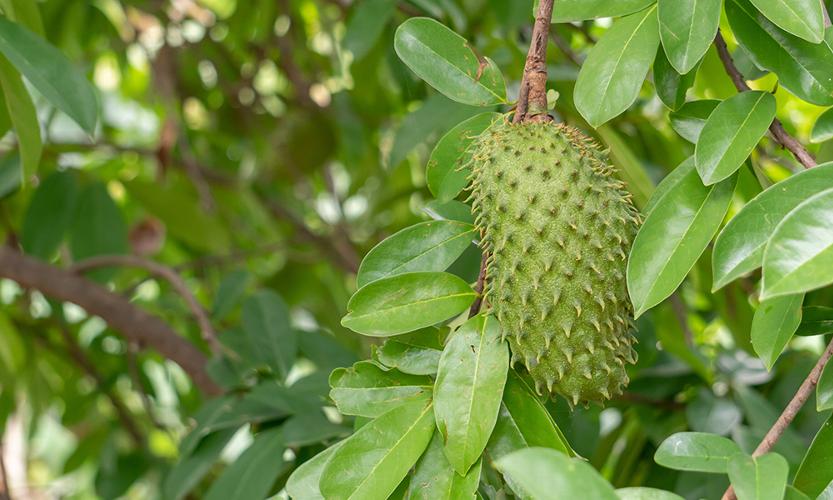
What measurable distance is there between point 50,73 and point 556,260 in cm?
63

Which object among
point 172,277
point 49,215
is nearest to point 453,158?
point 172,277

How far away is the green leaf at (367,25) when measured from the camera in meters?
1.62

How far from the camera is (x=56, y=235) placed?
1956 millimetres

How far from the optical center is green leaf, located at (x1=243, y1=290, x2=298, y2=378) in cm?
154

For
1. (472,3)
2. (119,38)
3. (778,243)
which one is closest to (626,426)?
(472,3)

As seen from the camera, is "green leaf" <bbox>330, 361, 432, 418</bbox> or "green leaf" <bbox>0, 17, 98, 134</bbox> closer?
"green leaf" <bbox>330, 361, 432, 418</bbox>

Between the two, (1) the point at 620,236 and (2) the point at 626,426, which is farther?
(2) the point at 626,426

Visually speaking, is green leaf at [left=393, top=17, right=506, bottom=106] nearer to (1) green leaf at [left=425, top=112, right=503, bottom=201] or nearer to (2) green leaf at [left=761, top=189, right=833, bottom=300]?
(1) green leaf at [left=425, top=112, right=503, bottom=201]

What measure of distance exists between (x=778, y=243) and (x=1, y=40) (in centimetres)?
85

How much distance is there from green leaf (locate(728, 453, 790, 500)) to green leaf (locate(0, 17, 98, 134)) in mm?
824

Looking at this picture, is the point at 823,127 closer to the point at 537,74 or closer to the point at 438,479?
the point at 537,74

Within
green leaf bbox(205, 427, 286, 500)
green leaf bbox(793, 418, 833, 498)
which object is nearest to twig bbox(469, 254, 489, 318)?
green leaf bbox(793, 418, 833, 498)

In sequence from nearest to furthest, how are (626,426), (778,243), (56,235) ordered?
(778,243) → (626,426) → (56,235)

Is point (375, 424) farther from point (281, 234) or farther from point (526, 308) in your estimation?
point (281, 234)
